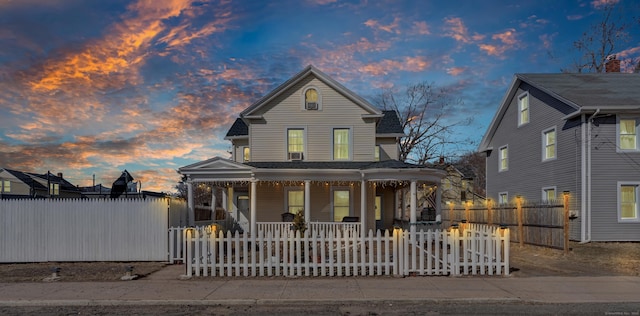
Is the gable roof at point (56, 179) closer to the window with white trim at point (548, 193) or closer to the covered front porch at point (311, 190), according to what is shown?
the covered front porch at point (311, 190)

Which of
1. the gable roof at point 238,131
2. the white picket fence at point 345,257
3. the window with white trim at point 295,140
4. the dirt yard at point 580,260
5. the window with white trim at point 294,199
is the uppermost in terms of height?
the gable roof at point 238,131

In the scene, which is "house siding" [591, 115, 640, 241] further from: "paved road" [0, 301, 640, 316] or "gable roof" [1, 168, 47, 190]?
"gable roof" [1, 168, 47, 190]

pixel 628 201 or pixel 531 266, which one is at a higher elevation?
pixel 628 201

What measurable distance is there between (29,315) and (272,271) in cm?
504

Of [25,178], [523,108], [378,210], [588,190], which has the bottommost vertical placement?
[378,210]

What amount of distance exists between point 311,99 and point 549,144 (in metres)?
11.8

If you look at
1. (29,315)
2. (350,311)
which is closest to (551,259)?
(350,311)

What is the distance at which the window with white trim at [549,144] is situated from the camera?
831 inches

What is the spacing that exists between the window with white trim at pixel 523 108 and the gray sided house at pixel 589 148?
0.13 meters

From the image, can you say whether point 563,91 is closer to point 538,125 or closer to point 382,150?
point 538,125

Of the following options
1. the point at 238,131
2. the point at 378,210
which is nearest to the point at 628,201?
the point at 378,210

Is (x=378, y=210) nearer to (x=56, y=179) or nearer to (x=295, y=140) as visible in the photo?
(x=295, y=140)

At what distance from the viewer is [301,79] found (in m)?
21.4

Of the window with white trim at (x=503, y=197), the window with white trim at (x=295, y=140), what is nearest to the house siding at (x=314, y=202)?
the window with white trim at (x=295, y=140)
